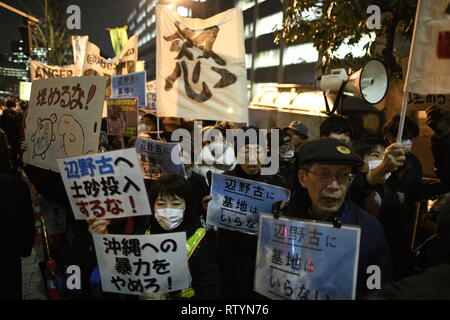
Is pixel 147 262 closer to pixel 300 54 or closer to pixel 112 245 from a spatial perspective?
pixel 112 245

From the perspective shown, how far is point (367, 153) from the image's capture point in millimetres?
3254

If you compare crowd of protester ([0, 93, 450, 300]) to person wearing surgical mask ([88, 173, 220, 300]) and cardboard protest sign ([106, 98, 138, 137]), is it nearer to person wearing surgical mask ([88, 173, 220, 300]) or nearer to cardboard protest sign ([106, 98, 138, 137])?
person wearing surgical mask ([88, 173, 220, 300])

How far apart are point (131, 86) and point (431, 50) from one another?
446 centimetres

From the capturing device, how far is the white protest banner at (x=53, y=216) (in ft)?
13.3

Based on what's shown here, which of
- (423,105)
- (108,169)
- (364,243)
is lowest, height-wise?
(364,243)

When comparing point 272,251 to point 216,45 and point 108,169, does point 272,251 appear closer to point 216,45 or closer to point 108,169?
point 108,169

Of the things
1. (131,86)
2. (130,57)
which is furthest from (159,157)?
(130,57)

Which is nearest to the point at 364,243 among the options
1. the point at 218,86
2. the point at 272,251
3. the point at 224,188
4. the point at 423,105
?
the point at 272,251

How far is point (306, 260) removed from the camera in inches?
74.2

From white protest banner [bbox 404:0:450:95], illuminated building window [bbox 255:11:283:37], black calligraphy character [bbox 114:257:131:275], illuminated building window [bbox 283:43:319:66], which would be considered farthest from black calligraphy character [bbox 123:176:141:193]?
illuminated building window [bbox 255:11:283:37]

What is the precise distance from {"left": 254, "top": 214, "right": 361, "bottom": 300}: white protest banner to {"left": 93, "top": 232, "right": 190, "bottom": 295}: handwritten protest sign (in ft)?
1.96

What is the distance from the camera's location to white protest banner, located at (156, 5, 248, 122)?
12.7 feet

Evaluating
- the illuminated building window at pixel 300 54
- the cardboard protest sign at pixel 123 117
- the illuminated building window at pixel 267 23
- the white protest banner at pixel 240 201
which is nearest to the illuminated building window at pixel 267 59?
the illuminated building window at pixel 300 54

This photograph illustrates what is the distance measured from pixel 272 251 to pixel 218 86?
241 centimetres
